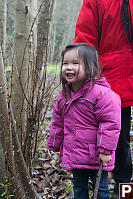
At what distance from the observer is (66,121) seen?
167 centimetres

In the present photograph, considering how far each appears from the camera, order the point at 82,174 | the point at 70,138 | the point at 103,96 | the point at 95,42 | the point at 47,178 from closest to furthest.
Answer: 1. the point at 103,96
2. the point at 70,138
3. the point at 82,174
4. the point at 95,42
5. the point at 47,178

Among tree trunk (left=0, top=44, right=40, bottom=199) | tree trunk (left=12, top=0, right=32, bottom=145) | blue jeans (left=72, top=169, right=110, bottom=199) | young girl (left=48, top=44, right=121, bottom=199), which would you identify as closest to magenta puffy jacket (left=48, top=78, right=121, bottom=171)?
young girl (left=48, top=44, right=121, bottom=199)

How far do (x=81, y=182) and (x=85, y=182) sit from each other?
4 cm

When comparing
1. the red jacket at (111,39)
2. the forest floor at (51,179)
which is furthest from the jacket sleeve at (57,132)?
the forest floor at (51,179)

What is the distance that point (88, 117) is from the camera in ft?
5.13

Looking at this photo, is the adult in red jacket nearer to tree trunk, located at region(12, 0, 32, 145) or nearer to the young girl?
the young girl

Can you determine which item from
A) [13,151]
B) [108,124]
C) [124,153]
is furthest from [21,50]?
[124,153]

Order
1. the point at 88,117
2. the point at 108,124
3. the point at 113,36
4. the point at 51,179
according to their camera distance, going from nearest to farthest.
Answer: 1. the point at 108,124
2. the point at 88,117
3. the point at 113,36
4. the point at 51,179

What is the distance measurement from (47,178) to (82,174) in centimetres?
107

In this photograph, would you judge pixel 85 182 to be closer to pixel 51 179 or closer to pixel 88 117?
pixel 88 117

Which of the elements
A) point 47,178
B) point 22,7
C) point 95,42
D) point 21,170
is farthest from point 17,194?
point 22,7

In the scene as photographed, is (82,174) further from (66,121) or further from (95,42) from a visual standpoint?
(95,42)

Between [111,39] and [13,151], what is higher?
[111,39]

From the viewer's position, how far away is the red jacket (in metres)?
1.73
